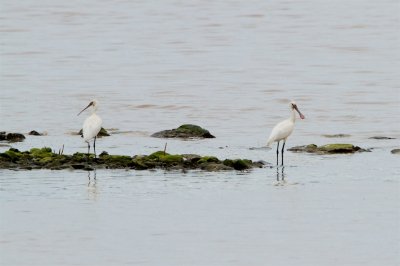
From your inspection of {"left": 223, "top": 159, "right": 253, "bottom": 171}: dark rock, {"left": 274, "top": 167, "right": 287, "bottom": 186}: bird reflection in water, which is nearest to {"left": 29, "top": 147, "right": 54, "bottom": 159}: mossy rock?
{"left": 223, "top": 159, "right": 253, "bottom": 171}: dark rock

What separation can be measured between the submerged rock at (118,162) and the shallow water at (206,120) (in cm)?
37

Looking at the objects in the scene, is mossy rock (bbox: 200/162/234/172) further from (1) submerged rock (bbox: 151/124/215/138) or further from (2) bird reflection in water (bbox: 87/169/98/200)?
(1) submerged rock (bbox: 151/124/215/138)

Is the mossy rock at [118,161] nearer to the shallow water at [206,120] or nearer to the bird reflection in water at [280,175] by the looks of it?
the shallow water at [206,120]

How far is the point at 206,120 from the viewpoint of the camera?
91.8ft

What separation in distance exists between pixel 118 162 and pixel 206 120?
9805 mm

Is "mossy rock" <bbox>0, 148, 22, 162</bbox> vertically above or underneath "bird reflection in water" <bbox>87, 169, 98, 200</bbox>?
above

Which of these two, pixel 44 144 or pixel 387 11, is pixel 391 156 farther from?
pixel 387 11

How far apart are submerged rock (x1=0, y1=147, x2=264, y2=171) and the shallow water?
37 cm

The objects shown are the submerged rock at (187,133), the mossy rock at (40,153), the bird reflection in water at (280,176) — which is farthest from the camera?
the submerged rock at (187,133)

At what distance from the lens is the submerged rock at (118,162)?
17953 mm

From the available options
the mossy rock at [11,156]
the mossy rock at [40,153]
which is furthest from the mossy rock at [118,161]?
the mossy rock at [11,156]

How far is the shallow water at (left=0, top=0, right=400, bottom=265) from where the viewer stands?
13.0 m

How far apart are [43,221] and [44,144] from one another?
333 inches

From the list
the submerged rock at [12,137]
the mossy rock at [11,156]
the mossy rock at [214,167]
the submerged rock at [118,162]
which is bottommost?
the mossy rock at [214,167]
